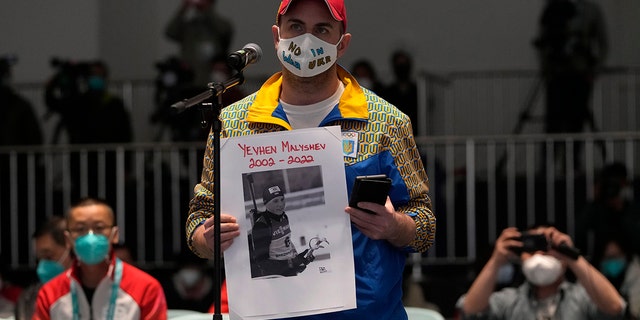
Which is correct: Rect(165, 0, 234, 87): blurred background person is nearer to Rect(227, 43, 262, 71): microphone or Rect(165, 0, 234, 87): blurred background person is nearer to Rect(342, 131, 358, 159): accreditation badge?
Rect(227, 43, 262, 71): microphone

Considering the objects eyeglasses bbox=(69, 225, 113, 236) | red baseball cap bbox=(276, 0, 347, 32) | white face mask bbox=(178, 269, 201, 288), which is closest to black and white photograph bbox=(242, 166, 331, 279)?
red baseball cap bbox=(276, 0, 347, 32)

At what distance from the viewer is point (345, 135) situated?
3896 millimetres

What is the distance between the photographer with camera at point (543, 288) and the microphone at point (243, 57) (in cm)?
326

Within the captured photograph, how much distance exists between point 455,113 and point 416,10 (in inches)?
47.2

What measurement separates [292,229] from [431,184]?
24.8 feet

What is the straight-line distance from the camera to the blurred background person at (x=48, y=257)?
315 inches

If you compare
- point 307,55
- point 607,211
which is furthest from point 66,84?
point 307,55

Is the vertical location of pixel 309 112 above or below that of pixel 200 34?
below

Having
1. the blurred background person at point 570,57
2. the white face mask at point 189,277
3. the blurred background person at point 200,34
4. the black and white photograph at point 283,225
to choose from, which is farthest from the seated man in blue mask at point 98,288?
the blurred background person at point 570,57

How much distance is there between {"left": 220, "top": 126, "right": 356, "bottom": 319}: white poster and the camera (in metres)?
3.83

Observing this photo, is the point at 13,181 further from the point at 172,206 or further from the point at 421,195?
the point at 421,195

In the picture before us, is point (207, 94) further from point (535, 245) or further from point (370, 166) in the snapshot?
point (535, 245)

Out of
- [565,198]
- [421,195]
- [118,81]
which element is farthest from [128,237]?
[421,195]

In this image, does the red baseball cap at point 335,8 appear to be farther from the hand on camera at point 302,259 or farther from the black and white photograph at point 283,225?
the hand on camera at point 302,259
